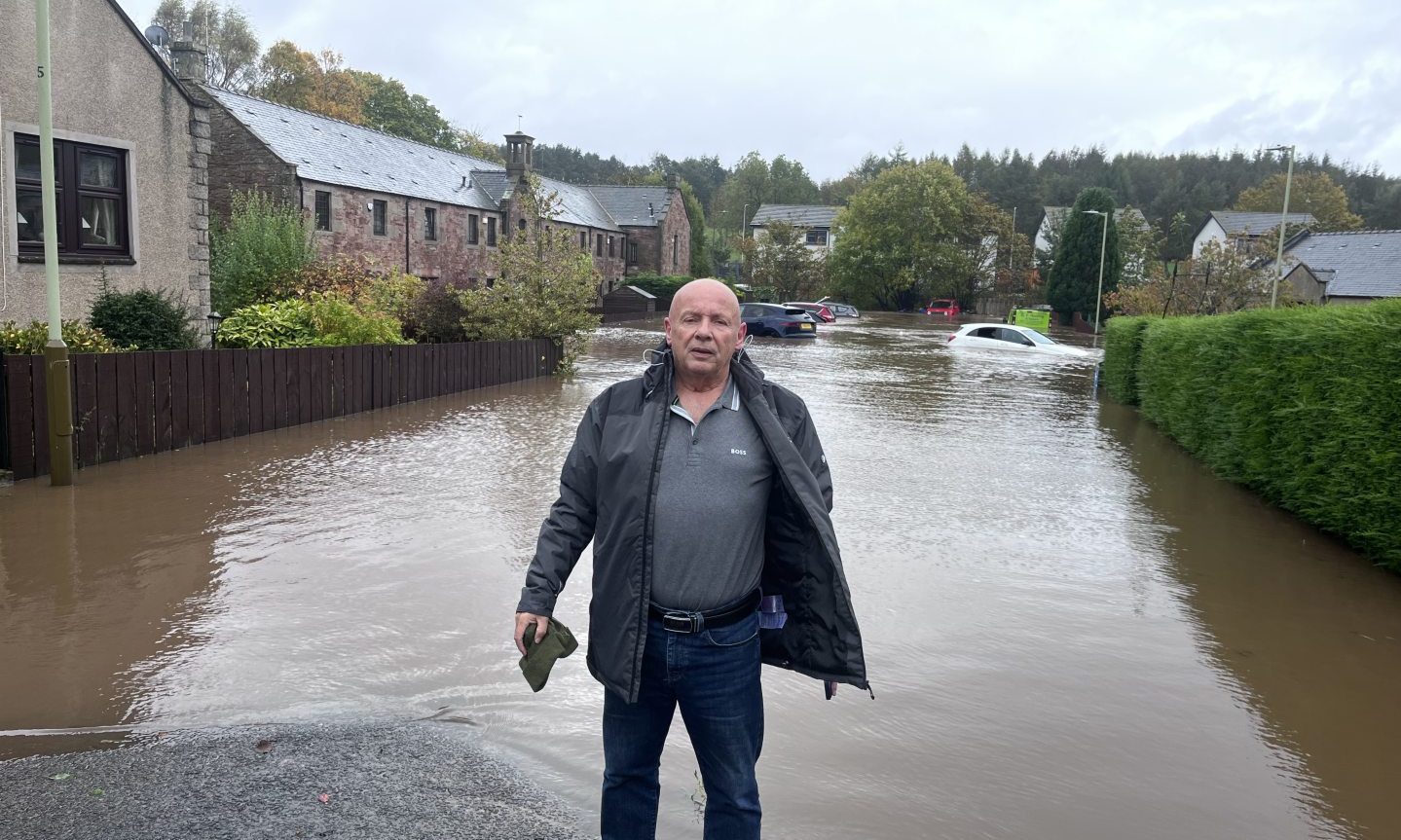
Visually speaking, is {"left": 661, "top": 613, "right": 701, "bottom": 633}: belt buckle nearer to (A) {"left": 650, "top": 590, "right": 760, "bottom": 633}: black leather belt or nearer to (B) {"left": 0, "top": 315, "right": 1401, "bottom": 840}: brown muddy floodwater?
(A) {"left": 650, "top": 590, "right": 760, "bottom": 633}: black leather belt

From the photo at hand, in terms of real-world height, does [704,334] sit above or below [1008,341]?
above

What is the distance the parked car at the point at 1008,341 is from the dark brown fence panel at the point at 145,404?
90.9ft

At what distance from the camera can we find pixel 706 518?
10.3ft

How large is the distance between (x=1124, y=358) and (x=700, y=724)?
2042cm

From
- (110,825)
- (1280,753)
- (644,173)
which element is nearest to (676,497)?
(110,825)

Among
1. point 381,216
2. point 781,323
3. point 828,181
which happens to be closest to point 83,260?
point 381,216

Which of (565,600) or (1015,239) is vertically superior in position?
(1015,239)

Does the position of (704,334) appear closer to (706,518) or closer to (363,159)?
(706,518)

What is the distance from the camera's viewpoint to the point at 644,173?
401 feet

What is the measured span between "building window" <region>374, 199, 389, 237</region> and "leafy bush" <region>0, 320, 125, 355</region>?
1090 inches

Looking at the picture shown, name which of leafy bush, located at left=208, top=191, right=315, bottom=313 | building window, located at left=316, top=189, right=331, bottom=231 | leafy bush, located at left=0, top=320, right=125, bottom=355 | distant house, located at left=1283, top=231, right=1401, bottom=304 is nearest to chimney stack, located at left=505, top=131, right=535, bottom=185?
building window, located at left=316, top=189, right=331, bottom=231

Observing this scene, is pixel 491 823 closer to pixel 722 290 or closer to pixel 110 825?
pixel 110 825

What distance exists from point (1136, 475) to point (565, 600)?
8485 mm

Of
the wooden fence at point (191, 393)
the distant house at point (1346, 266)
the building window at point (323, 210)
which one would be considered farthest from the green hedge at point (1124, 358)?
the distant house at point (1346, 266)
